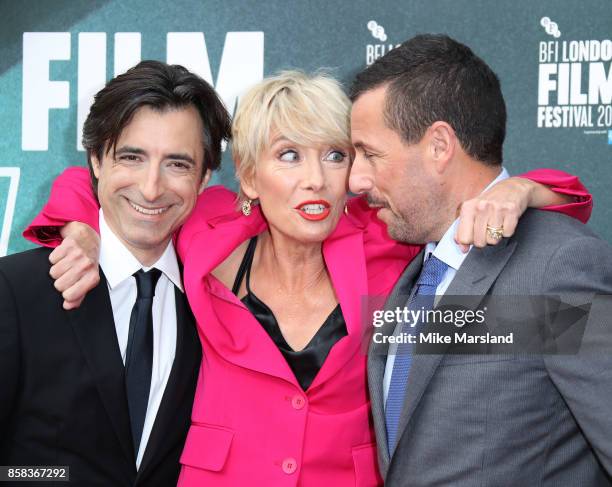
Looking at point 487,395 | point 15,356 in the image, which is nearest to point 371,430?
point 487,395

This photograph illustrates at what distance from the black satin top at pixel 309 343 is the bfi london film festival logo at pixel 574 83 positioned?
134 centimetres

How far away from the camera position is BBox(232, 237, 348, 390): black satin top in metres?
1.94

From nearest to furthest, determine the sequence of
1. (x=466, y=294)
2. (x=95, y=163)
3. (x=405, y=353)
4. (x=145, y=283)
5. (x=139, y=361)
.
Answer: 1. (x=466, y=294)
2. (x=405, y=353)
3. (x=139, y=361)
4. (x=145, y=283)
5. (x=95, y=163)

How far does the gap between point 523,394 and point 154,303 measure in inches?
37.0

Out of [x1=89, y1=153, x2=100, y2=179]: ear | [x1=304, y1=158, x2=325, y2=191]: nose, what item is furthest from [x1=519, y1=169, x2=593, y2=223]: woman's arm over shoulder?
[x1=89, y1=153, x2=100, y2=179]: ear

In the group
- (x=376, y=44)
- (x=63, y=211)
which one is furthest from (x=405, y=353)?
(x=376, y=44)

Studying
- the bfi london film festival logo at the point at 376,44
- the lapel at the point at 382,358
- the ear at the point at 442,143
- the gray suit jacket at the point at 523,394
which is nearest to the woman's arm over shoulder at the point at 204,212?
the lapel at the point at 382,358

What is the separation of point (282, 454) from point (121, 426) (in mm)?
388

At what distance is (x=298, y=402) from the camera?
1876 mm

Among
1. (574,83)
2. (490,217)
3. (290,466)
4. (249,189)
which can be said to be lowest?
(290,466)

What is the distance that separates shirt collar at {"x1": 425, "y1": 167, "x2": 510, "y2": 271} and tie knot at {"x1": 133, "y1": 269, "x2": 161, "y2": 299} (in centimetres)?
70

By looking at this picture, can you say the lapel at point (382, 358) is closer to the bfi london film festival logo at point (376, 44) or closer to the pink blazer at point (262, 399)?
the pink blazer at point (262, 399)

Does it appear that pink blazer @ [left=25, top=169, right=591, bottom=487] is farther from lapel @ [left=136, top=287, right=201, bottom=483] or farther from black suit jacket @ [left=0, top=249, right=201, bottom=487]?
black suit jacket @ [left=0, top=249, right=201, bottom=487]

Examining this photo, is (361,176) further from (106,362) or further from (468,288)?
(106,362)
